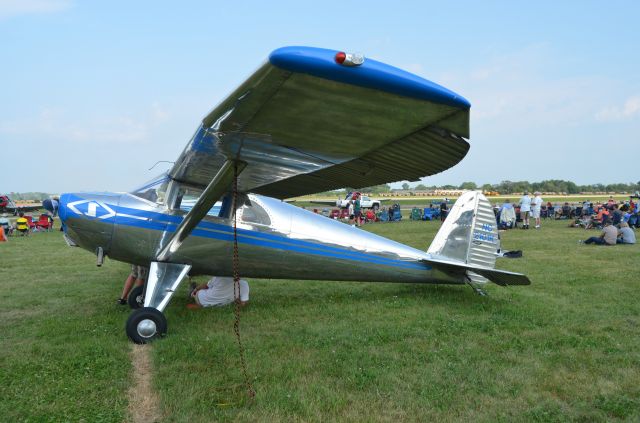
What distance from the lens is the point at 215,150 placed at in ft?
14.0

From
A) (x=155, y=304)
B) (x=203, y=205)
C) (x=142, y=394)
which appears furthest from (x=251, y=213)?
(x=142, y=394)

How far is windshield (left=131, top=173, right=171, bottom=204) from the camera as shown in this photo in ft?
18.7

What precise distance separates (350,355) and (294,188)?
9.47ft

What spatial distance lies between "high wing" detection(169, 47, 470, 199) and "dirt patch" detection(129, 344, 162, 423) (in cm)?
201

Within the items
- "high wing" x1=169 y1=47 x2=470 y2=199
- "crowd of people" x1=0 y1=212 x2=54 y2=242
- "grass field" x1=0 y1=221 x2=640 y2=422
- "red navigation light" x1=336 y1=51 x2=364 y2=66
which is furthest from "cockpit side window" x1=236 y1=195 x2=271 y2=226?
"crowd of people" x1=0 y1=212 x2=54 y2=242

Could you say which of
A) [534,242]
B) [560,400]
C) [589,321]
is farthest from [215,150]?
[534,242]

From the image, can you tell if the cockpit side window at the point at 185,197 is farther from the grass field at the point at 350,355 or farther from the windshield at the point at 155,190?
the grass field at the point at 350,355

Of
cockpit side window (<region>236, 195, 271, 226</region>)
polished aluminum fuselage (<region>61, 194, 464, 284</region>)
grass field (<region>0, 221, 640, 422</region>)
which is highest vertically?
cockpit side window (<region>236, 195, 271, 226</region>)

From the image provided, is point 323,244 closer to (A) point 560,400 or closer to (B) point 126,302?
(B) point 126,302

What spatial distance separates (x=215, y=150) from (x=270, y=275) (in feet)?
7.96

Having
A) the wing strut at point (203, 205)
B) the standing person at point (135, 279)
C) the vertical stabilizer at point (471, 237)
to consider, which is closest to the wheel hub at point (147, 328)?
the wing strut at point (203, 205)

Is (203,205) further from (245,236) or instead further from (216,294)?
(216,294)

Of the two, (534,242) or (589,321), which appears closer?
(589,321)

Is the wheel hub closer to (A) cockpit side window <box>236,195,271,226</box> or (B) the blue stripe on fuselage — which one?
(B) the blue stripe on fuselage
